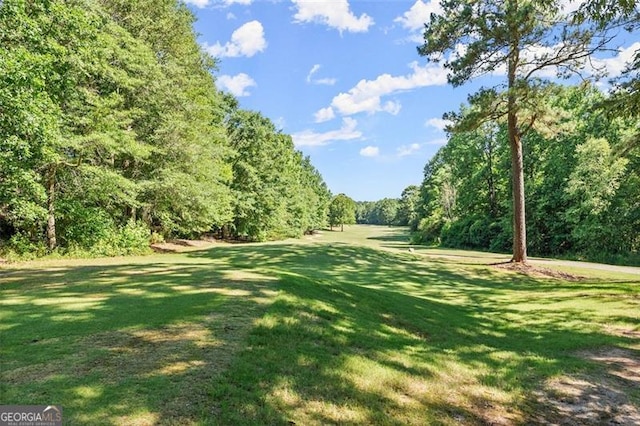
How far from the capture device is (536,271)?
18.1m

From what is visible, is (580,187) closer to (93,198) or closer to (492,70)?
(492,70)

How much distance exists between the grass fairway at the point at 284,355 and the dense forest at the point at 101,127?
517 centimetres

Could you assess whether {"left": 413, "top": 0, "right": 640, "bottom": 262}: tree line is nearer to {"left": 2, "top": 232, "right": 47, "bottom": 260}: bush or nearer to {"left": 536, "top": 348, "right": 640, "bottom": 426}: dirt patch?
{"left": 536, "top": 348, "right": 640, "bottom": 426}: dirt patch

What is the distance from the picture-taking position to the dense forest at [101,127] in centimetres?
1173

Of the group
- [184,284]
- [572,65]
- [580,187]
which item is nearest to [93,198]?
[184,284]

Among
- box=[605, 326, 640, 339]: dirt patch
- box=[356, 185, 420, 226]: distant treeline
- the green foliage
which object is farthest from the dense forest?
box=[356, 185, 420, 226]: distant treeline

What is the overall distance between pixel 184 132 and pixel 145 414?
2297cm

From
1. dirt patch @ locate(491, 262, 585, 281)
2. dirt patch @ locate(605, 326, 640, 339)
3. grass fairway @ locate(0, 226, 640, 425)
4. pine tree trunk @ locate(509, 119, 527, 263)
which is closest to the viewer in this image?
grass fairway @ locate(0, 226, 640, 425)

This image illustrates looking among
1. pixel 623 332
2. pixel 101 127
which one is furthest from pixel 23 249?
pixel 623 332

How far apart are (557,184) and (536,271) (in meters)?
18.4

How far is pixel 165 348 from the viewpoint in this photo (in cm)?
434

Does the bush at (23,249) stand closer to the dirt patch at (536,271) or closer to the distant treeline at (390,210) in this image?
the dirt patch at (536,271)

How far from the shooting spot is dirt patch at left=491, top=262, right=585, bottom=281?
56.3ft

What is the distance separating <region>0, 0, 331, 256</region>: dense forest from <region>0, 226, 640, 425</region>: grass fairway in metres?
5.17
